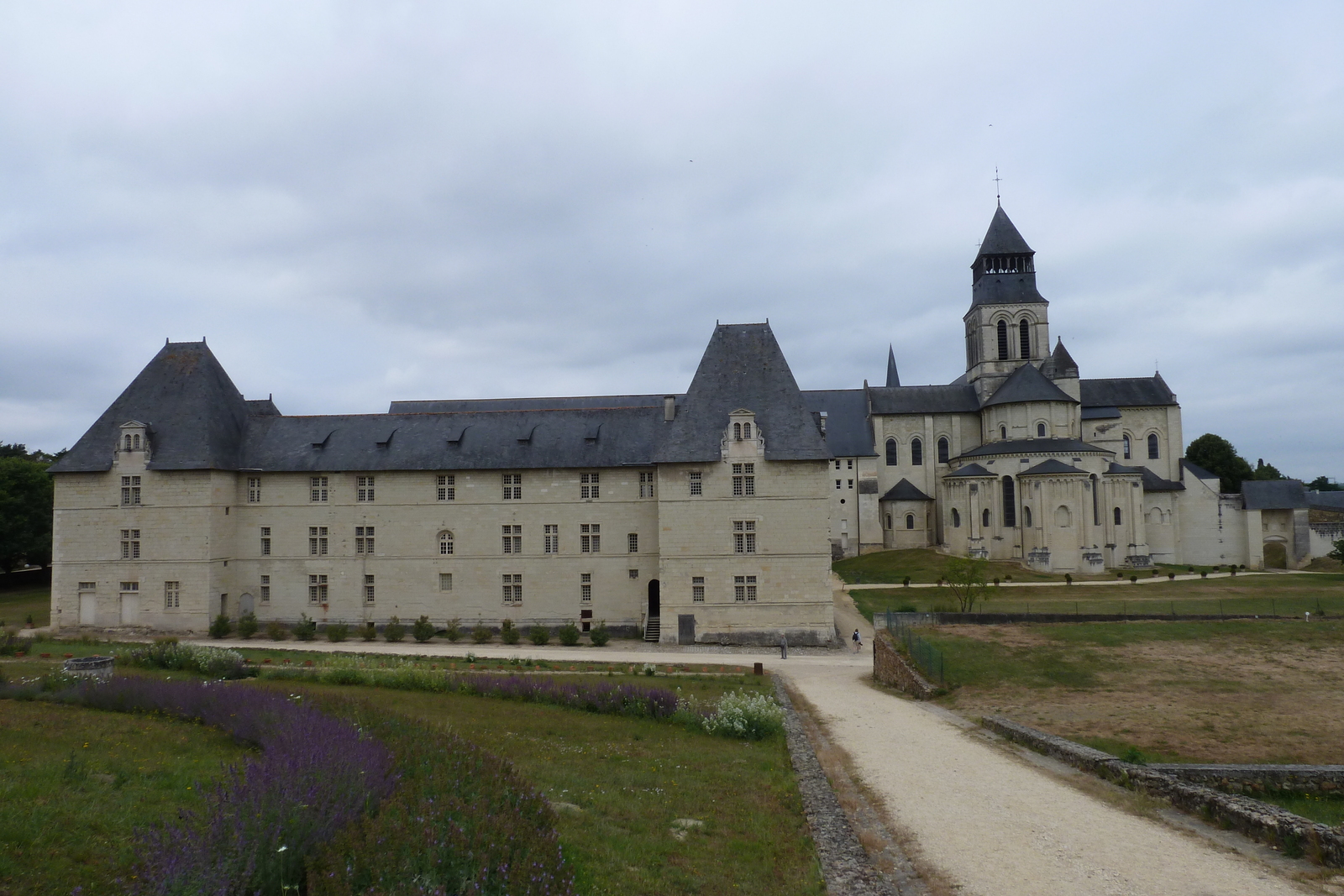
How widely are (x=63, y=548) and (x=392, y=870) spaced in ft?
128

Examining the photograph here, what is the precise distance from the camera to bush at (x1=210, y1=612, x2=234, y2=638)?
111 feet

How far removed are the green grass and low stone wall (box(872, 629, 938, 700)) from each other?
18087 mm

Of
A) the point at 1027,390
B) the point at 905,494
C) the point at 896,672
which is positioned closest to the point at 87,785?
the point at 896,672

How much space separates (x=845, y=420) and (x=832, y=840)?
61.6 m

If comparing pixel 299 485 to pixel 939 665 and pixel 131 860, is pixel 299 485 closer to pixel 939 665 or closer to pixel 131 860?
pixel 939 665

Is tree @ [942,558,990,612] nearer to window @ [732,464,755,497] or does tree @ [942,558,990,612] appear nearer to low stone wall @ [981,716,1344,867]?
window @ [732,464,755,497]

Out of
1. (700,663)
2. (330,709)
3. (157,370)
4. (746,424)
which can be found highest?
(157,370)

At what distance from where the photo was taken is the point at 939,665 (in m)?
23.2

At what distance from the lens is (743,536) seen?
33.1m

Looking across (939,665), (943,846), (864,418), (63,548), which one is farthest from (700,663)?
(864,418)

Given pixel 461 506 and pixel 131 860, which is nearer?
pixel 131 860

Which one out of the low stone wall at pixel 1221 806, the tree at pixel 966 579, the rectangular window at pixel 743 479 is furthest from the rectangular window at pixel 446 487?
the low stone wall at pixel 1221 806

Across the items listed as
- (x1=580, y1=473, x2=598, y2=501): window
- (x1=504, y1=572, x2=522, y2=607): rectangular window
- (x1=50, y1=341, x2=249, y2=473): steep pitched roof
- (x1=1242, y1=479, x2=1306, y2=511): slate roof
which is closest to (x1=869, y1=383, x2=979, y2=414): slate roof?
(x1=1242, y1=479, x2=1306, y2=511): slate roof

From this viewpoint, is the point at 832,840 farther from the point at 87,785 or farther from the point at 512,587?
the point at 512,587
